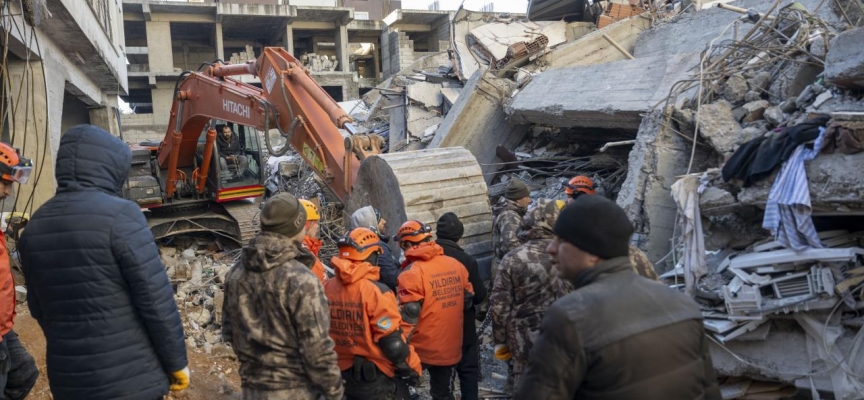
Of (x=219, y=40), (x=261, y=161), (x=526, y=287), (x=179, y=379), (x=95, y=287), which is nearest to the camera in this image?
(x=95, y=287)

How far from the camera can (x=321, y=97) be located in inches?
241

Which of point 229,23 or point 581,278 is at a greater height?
point 229,23

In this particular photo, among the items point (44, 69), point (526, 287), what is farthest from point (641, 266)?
point (44, 69)

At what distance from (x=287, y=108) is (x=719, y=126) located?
389cm

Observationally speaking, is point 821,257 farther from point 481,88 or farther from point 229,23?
point 229,23

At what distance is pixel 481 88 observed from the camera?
904 cm

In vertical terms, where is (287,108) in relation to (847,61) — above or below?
below

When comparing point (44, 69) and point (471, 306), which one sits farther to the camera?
point (44, 69)

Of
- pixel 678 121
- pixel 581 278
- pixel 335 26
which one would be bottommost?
pixel 581 278

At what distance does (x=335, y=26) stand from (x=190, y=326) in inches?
1020

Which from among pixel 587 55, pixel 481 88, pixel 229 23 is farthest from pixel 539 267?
pixel 229 23

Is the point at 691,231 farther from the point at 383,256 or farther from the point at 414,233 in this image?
the point at 383,256

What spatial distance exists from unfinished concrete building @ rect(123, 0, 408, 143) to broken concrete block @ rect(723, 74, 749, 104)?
2331cm

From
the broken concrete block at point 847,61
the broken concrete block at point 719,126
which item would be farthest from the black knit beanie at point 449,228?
the broken concrete block at point 847,61
